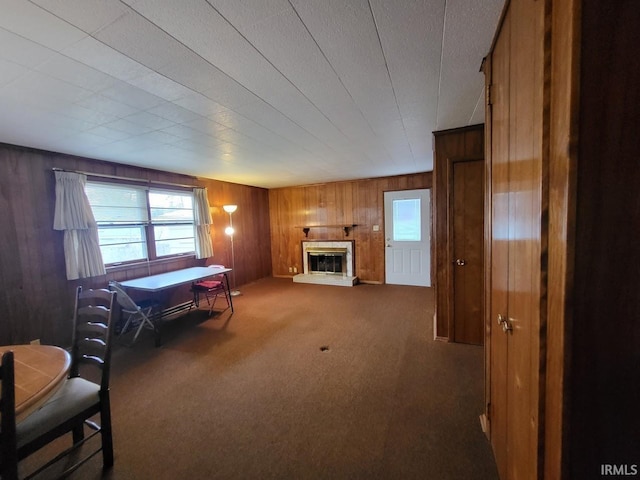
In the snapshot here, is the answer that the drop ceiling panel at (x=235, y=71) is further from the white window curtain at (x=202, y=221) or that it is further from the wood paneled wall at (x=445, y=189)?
the white window curtain at (x=202, y=221)

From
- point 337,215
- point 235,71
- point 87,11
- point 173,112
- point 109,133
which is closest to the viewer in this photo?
point 87,11

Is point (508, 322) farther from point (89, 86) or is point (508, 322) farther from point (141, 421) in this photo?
point (89, 86)

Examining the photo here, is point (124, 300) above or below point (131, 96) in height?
below

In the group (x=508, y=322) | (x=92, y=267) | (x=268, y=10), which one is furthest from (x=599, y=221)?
(x=92, y=267)

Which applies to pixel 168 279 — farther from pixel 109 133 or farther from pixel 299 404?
pixel 299 404

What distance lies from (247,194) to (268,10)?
525 cm

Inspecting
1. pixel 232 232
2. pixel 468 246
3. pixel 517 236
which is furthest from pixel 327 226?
pixel 517 236

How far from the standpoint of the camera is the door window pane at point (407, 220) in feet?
17.8

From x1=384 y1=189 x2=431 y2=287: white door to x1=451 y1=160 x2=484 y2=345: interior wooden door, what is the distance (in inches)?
99.9

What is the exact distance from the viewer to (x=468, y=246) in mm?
2760

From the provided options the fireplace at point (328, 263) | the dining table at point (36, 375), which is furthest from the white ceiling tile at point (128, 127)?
the fireplace at point (328, 263)

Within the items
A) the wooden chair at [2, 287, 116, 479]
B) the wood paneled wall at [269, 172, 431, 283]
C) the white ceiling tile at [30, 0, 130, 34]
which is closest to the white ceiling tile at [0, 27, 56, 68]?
the white ceiling tile at [30, 0, 130, 34]

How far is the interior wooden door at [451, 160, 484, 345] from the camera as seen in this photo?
269 cm

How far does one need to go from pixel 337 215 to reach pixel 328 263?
1.15 metres
